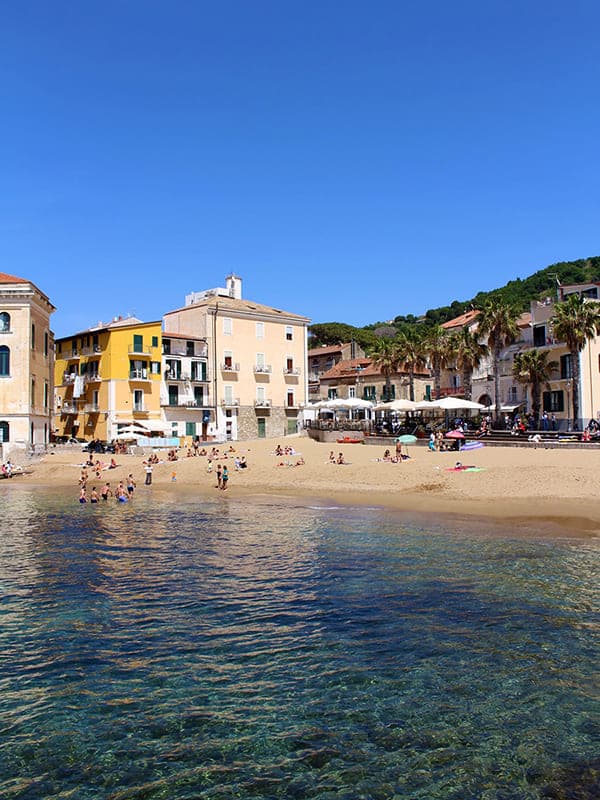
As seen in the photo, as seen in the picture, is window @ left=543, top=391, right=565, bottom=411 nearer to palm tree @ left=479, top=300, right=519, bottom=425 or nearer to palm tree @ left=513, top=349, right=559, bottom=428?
palm tree @ left=513, top=349, right=559, bottom=428

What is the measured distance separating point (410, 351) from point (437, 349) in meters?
2.94

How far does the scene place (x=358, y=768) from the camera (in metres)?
7.63

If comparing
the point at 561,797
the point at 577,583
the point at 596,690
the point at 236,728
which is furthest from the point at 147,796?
the point at 577,583

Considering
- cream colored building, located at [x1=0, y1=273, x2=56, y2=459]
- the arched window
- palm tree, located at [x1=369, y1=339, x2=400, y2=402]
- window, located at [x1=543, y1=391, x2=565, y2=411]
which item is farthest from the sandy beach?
palm tree, located at [x1=369, y1=339, x2=400, y2=402]

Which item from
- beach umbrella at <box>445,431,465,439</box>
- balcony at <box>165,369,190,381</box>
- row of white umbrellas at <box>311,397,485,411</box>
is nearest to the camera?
beach umbrella at <box>445,431,465,439</box>

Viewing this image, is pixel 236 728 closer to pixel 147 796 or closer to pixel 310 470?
pixel 147 796

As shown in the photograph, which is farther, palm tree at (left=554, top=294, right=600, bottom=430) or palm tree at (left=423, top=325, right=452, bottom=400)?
palm tree at (left=423, top=325, right=452, bottom=400)

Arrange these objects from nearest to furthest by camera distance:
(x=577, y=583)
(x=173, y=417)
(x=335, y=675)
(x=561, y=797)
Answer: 1. (x=561, y=797)
2. (x=335, y=675)
3. (x=577, y=583)
4. (x=173, y=417)

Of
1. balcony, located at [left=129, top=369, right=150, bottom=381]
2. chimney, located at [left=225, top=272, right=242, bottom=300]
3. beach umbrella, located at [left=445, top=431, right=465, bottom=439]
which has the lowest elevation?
beach umbrella, located at [left=445, top=431, right=465, bottom=439]

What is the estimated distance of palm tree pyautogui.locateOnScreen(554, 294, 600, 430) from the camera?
40.9 meters

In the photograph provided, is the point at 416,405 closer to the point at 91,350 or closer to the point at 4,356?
the point at 4,356

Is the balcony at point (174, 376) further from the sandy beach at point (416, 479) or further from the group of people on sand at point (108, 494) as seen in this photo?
the group of people on sand at point (108, 494)

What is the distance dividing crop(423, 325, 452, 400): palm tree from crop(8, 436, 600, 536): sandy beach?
1218 centimetres

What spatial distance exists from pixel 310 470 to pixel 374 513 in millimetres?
11601
